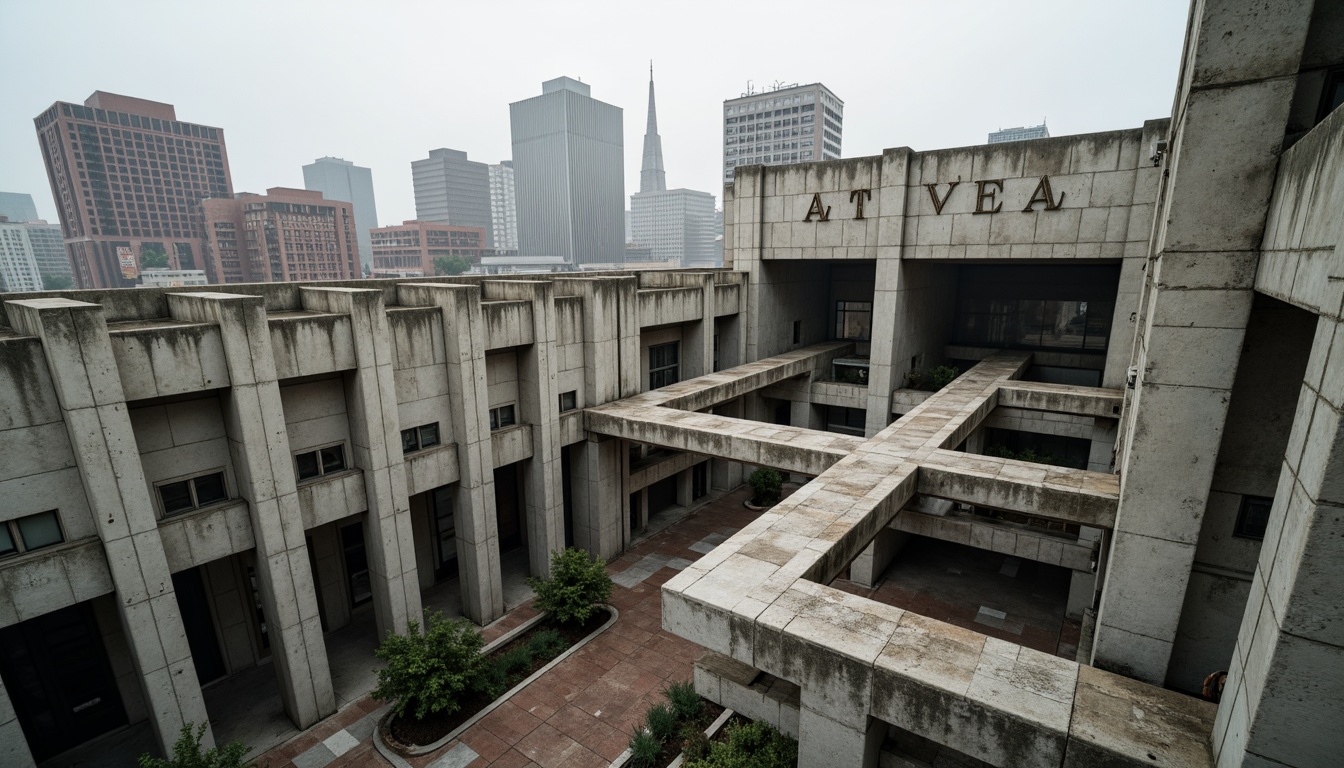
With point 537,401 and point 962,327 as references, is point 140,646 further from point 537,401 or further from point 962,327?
point 962,327

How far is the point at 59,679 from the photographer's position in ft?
51.9

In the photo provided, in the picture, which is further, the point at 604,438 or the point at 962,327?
the point at 962,327

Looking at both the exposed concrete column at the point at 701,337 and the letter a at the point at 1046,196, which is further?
the exposed concrete column at the point at 701,337

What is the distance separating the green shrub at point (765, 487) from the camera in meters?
30.4

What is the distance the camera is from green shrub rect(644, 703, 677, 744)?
1477cm

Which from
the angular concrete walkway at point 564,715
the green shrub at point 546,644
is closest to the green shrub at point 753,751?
the angular concrete walkway at point 564,715

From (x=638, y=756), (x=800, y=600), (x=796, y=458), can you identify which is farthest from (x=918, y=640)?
(x=796, y=458)

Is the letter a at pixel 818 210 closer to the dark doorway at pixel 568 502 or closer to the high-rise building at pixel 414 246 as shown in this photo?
the dark doorway at pixel 568 502

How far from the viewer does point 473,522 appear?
65.9 feet

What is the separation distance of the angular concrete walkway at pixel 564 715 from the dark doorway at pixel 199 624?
16.2 ft

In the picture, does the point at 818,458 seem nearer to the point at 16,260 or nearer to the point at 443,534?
the point at 443,534

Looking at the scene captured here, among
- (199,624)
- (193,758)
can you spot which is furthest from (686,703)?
(199,624)

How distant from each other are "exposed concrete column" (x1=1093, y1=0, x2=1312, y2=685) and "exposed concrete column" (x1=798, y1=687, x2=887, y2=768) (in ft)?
18.0

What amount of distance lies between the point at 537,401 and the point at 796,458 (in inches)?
360
